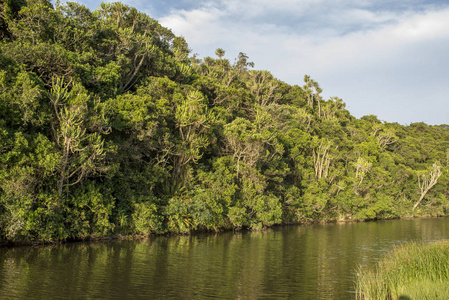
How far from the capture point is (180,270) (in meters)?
17.8

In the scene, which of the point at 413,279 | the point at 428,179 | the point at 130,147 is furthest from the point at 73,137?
the point at 428,179

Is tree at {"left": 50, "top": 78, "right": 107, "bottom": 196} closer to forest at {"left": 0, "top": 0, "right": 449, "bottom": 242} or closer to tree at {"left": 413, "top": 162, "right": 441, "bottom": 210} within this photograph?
forest at {"left": 0, "top": 0, "right": 449, "bottom": 242}

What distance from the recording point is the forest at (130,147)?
22047mm

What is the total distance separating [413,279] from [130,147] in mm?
22374

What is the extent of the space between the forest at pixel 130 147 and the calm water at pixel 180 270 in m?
3.09

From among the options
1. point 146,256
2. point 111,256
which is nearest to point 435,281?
point 146,256

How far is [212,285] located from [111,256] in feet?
26.8

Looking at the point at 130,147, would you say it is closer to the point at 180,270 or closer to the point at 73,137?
the point at 73,137

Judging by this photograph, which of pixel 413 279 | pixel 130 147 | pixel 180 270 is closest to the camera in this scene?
pixel 413 279

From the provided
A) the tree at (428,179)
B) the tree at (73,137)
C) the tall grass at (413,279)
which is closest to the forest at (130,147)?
the tree at (73,137)

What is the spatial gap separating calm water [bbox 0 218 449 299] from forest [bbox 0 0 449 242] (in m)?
3.09

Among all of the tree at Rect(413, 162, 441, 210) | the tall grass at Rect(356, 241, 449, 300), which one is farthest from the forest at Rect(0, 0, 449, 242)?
the tall grass at Rect(356, 241, 449, 300)

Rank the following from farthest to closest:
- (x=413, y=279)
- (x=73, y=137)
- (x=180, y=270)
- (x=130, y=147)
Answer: (x=130, y=147) < (x=73, y=137) < (x=180, y=270) < (x=413, y=279)

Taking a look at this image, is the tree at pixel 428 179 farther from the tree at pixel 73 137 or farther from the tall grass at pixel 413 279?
the tree at pixel 73 137
